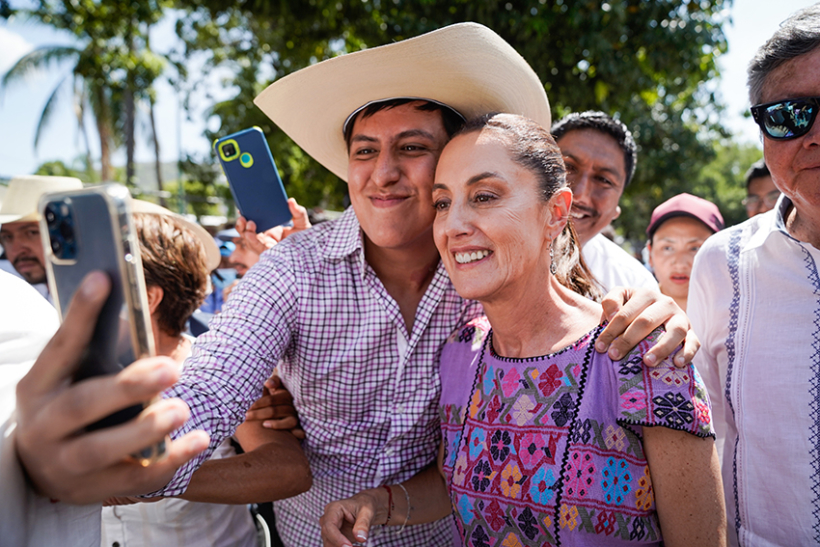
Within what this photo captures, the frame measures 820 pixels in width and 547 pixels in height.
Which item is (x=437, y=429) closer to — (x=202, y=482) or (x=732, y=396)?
(x=202, y=482)

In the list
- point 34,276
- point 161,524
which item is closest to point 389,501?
point 161,524

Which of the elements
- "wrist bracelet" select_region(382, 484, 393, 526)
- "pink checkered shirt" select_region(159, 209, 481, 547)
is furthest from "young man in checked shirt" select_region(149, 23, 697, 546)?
"wrist bracelet" select_region(382, 484, 393, 526)

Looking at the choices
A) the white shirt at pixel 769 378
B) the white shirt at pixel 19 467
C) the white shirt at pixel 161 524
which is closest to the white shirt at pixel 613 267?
the white shirt at pixel 769 378

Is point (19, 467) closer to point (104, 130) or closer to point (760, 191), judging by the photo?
point (760, 191)

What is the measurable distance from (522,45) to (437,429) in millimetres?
4801

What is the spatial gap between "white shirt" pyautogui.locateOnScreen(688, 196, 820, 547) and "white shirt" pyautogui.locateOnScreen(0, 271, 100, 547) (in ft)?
6.42

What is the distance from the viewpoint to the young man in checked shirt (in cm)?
204

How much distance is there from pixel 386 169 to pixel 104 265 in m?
1.42

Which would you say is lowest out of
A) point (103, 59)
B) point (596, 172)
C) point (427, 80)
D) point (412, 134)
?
point (596, 172)

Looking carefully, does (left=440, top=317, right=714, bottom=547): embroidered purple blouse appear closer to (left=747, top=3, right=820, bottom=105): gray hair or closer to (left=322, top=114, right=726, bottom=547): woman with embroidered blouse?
(left=322, top=114, right=726, bottom=547): woman with embroidered blouse

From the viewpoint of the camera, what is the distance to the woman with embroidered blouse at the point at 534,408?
151cm

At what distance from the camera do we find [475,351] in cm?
202

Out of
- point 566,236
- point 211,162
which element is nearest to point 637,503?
point 566,236

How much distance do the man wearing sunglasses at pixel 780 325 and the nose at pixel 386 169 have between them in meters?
1.25
